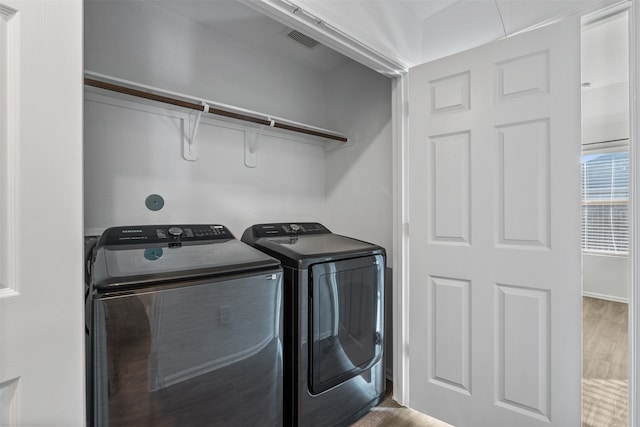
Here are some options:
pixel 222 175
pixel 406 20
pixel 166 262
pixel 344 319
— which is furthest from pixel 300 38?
pixel 344 319

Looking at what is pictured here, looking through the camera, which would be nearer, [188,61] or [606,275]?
[606,275]

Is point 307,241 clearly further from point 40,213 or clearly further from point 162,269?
point 40,213

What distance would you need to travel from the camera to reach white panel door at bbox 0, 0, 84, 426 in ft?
2.31

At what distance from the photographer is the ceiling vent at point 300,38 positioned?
2095 millimetres

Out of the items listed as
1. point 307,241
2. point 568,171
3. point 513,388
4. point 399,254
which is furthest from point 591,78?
point 307,241

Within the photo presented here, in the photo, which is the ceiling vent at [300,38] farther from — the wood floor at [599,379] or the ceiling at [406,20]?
the wood floor at [599,379]

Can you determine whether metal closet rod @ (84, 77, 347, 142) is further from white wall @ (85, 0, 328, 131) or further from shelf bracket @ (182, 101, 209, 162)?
white wall @ (85, 0, 328, 131)

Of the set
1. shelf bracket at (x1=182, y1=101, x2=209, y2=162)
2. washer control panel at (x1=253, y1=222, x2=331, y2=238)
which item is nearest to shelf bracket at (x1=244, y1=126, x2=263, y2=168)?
shelf bracket at (x1=182, y1=101, x2=209, y2=162)

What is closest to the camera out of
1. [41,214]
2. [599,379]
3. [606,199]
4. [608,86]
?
[41,214]

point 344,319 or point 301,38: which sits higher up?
point 301,38

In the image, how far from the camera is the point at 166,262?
1.22m

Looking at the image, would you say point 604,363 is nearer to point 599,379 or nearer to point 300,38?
point 599,379

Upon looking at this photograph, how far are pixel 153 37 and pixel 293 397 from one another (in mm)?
2237

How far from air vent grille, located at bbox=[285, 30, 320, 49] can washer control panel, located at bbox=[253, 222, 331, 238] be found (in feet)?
4.45
